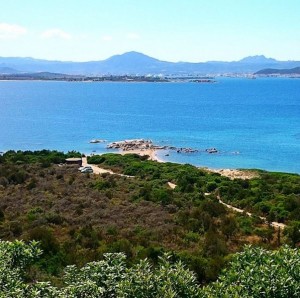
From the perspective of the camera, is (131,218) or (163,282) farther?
(131,218)

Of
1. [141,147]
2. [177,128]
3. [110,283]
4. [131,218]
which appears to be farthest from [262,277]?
[177,128]

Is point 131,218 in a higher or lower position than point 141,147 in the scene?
higher

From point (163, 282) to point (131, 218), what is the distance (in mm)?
13564

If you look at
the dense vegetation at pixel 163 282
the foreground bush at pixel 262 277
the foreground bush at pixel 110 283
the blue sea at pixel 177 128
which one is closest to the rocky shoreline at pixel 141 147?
the blue sea at pixel 177 128

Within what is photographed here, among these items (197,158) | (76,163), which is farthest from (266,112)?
(76,163)

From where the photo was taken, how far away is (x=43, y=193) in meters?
25.2

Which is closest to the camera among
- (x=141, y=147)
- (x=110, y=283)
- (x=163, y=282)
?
(x=163, y=282)

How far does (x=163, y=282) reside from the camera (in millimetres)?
7129

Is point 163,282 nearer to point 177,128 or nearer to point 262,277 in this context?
point 262,277

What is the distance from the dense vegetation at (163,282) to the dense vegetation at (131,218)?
4823mm

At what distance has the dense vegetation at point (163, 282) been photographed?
6.92 metres

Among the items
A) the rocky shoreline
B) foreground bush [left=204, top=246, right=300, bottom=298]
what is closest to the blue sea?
the rocky shoreline

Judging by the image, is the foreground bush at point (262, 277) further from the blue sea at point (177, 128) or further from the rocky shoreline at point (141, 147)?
the rocky shoreline at point (141, 147)

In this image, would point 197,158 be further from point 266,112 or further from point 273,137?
point 266,112
